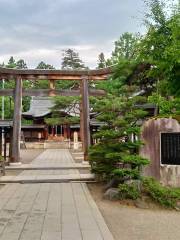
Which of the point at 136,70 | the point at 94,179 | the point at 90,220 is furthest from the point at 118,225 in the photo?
the point at 136,70

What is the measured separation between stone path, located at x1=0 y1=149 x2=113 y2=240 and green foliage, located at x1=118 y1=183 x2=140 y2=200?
2.96 ft

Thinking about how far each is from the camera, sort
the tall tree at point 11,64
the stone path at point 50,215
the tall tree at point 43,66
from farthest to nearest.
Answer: the tall tree at point 43,66 < the tall tree at point 11,64 < the stone path at point 50,215

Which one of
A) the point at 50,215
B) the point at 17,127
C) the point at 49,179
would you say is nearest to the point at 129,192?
the point at 50,215

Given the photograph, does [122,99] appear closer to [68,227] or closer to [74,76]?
[68,227]

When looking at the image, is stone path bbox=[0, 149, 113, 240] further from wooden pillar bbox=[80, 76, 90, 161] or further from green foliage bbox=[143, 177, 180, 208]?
wooden pillar bbox=[80, 76, 90, 161]

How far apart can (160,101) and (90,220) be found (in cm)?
609

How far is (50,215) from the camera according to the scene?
28.6ft

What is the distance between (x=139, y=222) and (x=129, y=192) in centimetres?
233

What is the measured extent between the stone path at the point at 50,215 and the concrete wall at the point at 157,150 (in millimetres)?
2343

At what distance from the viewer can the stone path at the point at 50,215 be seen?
7.03m

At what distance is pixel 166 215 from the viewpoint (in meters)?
9.45

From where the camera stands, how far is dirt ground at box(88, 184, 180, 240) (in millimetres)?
7387

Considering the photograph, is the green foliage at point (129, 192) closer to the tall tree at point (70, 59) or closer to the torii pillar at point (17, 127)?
the torii pillar at point (17, 127)

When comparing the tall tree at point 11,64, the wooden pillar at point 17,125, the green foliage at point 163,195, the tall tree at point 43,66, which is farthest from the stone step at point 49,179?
the tall tree at point 43,66
